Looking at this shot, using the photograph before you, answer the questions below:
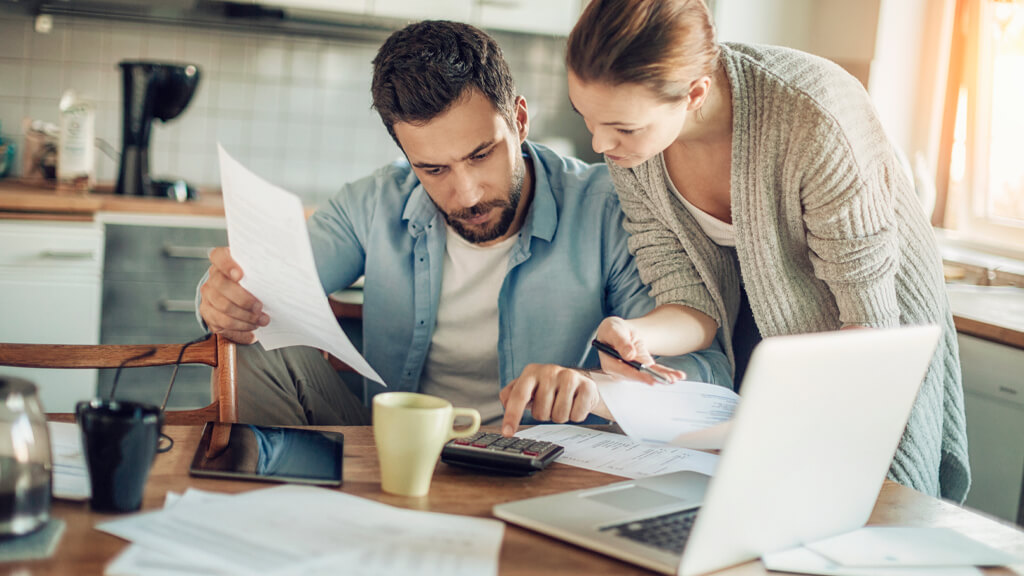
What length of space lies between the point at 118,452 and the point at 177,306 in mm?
2127

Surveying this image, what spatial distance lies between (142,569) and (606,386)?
0.55 m

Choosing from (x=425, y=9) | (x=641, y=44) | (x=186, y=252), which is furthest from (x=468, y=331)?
(x=425, y=9)

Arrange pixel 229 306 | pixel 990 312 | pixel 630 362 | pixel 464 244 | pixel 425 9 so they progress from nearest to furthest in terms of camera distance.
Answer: pixel 630 362 → pixel 229 306 → pixel 464 244 → pixel 990 312 → pixel 425 9

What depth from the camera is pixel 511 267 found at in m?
1.64

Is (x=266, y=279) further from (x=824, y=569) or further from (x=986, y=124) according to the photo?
(x=986, y=124)

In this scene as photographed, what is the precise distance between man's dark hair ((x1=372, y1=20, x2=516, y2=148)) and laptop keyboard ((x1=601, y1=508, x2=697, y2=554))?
82 centimetres

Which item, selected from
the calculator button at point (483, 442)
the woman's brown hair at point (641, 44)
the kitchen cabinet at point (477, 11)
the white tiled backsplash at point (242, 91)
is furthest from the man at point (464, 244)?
the white tiled backsplash at point (242, 91)

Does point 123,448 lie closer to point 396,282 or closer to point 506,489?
point 506,489

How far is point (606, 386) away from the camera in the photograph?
1.07 meters

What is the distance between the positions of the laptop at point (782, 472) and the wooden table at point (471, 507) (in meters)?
0.02

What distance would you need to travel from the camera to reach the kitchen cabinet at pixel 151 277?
8.93 feet

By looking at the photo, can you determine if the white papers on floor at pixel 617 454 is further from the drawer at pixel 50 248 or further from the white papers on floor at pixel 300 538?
the drawer at pixel 50 248

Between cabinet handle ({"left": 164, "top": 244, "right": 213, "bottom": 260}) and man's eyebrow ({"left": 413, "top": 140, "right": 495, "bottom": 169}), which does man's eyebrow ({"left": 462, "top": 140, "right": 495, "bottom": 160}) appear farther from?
cabinet handle ({"left": 164, "top": 244, "right": 213, "bottom": 260})

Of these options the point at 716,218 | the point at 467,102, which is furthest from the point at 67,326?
the point at 716,218
